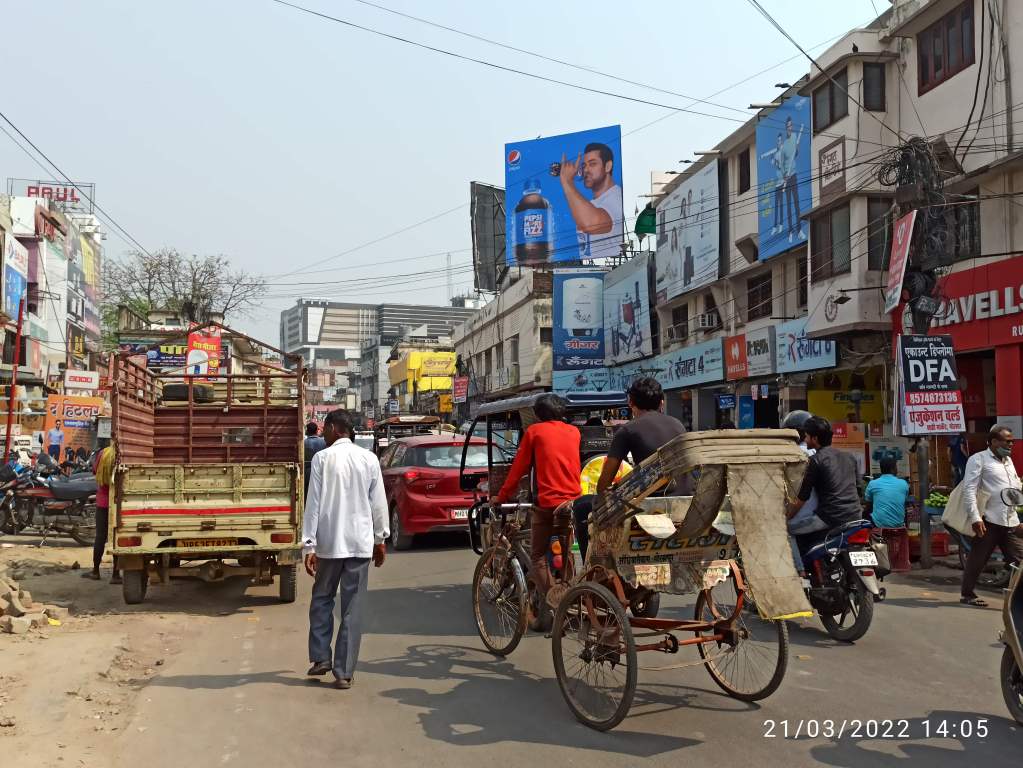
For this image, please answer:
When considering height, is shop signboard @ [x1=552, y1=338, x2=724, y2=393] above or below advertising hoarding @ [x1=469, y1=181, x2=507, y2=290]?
below

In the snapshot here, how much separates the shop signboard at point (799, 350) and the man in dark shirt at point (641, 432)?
54.7 ft

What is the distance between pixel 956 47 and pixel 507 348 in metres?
34.5

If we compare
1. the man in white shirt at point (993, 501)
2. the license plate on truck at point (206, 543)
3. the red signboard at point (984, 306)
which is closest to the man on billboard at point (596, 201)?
the red signboard at point (984, 306)

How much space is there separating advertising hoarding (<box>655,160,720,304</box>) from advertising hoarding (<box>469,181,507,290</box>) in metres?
16.7

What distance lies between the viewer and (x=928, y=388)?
11180 mm

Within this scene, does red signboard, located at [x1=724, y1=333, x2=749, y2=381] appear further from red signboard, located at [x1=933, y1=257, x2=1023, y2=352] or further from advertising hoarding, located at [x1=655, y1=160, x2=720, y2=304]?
red signboard, located at [x1=933, y1=257, x2=1023, y2=352]

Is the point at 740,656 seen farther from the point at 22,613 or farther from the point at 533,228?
the point at 533,228

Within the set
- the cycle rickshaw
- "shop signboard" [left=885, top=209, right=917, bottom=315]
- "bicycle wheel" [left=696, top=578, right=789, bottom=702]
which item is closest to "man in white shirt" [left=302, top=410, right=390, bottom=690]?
the cycle rickshaw

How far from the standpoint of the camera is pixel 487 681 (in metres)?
5.88

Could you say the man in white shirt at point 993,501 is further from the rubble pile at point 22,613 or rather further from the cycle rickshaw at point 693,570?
the rubble pile at point 22,613

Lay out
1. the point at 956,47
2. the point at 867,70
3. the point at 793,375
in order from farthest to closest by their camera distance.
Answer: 1. the point at 793,375
2. the point at 867,70
3. the point at 956,47

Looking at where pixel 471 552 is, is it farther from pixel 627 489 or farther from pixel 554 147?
pixel 554 147

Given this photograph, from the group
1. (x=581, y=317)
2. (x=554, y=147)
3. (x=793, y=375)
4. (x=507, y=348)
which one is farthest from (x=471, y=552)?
(x=507, y=348)

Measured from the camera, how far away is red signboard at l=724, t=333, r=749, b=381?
25.2 metres
